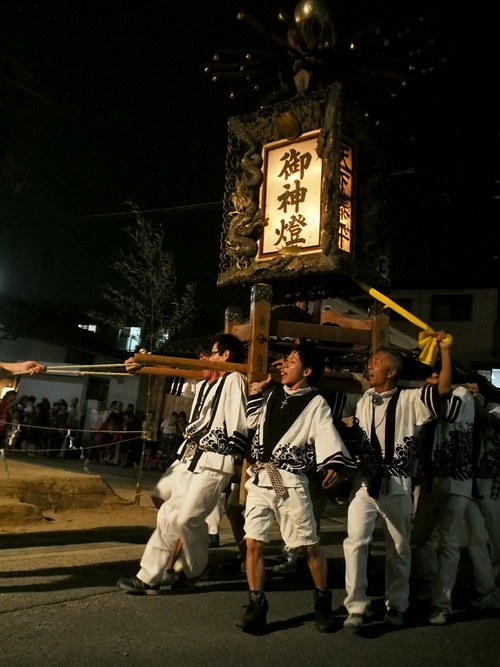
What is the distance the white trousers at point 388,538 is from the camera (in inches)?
172

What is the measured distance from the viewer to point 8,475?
895 centimetres

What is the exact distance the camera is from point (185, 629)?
155 inches

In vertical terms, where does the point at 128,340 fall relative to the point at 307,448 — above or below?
above

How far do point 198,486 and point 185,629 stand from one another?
3.47 ft

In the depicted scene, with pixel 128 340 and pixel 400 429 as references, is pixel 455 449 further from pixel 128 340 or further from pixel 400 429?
pixel 128 340

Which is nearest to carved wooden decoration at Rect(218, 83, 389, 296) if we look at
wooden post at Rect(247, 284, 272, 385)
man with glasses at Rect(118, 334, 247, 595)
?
wooden post at Rect(247, 284, 272, 385)

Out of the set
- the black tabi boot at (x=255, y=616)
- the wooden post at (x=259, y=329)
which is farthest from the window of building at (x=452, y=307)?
the black tabi boot at (x=255, y=616)

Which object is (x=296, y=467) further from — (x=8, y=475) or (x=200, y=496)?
(x=8, y=475)

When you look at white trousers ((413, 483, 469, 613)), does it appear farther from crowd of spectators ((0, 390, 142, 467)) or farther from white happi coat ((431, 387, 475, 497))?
crowd of spectators ((0, 390, 142, 467))

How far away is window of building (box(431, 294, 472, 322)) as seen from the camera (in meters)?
29.5

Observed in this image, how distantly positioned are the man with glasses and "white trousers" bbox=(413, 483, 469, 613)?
1951 millimetres

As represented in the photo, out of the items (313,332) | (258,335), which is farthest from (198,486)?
(313,332)

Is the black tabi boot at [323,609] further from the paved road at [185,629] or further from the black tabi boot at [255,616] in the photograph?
the black tabi boot at [255,616]

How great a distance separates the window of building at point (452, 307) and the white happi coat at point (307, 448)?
2730cm
